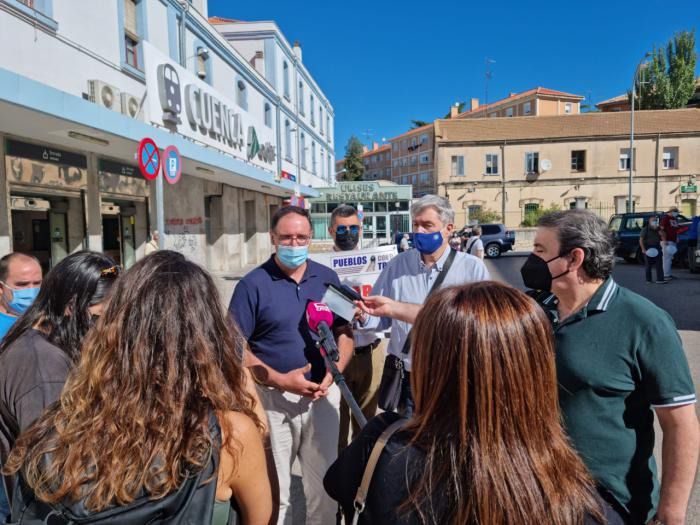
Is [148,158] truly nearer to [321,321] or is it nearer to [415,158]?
[321,321]

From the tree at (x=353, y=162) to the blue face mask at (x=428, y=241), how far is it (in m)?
69.2

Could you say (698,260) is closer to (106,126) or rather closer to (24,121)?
(106,126)

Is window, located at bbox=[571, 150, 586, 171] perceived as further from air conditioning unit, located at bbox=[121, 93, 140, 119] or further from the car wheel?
air conditioning unit, located at bbox=[121, 93, 140, 119]

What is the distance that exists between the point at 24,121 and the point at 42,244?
10.3ft

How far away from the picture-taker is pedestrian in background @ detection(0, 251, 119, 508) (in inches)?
65.2

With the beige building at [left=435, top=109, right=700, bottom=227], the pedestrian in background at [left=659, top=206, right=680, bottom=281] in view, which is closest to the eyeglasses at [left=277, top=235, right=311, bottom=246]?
the pedestrian in background at [left=659, top=206, right=680, bottom=281]

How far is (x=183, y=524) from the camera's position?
1.24 metres

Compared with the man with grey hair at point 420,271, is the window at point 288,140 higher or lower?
higher

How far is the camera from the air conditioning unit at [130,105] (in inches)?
428

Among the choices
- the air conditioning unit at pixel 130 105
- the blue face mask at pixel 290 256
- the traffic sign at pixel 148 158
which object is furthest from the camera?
the air conditioning unit at pixel 130 105

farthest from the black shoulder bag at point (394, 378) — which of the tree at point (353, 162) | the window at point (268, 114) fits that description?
the tree at point (353, 162)

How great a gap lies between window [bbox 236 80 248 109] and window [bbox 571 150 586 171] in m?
28.5

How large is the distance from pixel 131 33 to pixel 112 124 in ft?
17.1

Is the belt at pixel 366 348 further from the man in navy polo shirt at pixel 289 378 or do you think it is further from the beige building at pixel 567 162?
the beige building at pixel 567 162
